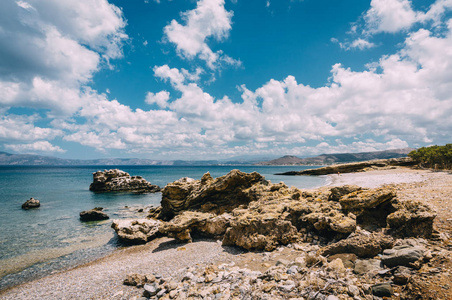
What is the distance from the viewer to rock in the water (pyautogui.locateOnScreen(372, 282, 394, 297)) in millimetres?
6392

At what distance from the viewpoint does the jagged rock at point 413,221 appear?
398 inches

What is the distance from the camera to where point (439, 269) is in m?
6.68

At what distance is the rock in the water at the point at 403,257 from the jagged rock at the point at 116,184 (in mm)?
65136

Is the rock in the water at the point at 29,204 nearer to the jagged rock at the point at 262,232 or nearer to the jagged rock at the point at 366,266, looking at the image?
the jagged rock at the point at 262,232

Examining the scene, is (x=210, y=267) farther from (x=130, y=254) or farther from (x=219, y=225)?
(x=130, y=254)

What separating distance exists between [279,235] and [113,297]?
383 inches

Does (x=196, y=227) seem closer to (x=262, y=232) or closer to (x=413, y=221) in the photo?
(x=262, y=232)

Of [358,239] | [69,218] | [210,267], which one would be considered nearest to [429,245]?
[358,239]

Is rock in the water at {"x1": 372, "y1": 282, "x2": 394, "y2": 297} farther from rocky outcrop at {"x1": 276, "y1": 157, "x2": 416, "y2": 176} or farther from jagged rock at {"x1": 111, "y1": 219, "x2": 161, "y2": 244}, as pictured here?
rocky outcrop at {"x1": 276, "y1": 157, "x2": 416, "y2": 176}

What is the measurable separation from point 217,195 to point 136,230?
9.77 metres

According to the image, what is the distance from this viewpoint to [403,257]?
7.71m

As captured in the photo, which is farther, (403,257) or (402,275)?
(403,257)

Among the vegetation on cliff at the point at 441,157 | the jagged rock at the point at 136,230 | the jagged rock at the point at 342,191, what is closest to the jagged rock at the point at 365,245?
the jagged rock at the point at 342,191

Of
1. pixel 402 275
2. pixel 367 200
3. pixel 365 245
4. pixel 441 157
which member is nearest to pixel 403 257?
pixel 402 275
